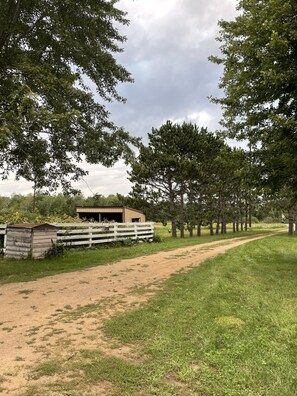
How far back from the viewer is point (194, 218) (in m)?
29.0

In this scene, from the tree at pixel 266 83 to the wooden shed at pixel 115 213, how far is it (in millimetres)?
17946

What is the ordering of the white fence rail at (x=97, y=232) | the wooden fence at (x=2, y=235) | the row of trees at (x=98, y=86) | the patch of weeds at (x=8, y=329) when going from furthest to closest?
1. the white fence rail at (x=97, y=232)
2. the wooden fence at (x=2, y=235)
3. the row of trees at (x=98, y=86)
4. the patch of weeds at (x=8, y=329)

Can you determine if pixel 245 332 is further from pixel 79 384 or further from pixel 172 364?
pixel 79 384

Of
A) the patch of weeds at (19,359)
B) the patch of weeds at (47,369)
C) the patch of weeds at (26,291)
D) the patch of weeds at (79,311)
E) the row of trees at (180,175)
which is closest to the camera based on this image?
the patch of weeds at (47,369)

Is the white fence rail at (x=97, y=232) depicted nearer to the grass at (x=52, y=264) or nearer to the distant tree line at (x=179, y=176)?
the grass at (x=52, y=264)

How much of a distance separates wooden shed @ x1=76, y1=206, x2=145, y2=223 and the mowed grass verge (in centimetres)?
2158

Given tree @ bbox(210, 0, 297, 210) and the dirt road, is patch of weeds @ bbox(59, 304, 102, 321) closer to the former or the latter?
the dirt road

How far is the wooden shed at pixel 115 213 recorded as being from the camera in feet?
91.5

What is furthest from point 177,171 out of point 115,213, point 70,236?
point 70,236

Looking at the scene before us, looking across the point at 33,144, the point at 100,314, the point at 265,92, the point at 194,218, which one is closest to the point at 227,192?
the point at 194,218

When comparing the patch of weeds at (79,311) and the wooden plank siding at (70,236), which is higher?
the wooden plank siding at (70,236)

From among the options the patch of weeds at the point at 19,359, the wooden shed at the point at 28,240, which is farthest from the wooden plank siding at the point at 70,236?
the patch of weeds at the point at 19,359

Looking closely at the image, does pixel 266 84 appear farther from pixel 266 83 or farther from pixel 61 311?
pixel 61 311

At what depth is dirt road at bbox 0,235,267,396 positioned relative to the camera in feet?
11.4
